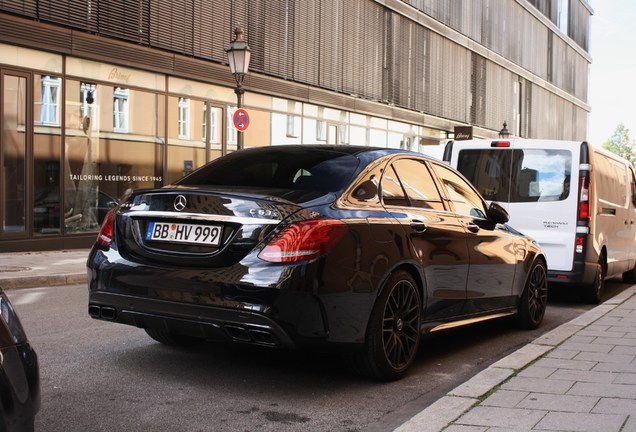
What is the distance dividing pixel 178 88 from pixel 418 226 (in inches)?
601

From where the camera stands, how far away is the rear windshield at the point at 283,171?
5.14 metres

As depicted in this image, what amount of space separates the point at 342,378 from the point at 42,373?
1.98 meters

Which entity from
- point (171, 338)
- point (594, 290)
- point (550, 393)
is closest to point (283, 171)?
point (171, 338)

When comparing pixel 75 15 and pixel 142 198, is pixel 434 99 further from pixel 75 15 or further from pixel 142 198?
pixel 142 198

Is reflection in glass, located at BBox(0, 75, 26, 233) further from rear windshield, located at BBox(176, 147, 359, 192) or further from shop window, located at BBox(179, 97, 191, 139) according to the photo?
rear windshield, located at BBox(176, 147, 359, 192)

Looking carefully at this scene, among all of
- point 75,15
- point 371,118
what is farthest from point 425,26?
point 75,15

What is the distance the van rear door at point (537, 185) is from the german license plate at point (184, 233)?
5.97 meters

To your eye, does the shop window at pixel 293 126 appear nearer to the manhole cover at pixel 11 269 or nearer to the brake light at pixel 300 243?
the manhole cover at pixel 11 269

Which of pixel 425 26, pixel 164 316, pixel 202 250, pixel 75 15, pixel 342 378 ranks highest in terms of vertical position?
pixel 425 26

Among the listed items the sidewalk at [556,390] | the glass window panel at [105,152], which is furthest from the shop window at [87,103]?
the sidewalk at [556,390]

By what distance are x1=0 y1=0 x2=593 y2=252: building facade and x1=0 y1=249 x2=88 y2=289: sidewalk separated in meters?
1.05

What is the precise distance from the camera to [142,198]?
505cm

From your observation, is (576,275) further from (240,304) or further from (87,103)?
(87,103)

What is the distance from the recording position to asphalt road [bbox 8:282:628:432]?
425cm
